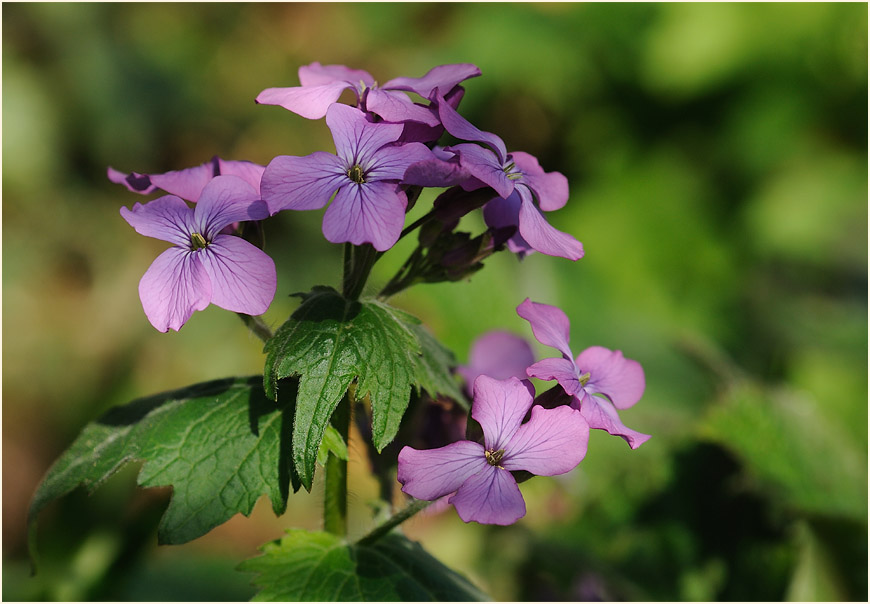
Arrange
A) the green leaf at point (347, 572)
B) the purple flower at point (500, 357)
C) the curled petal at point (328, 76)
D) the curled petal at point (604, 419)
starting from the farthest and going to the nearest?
the purple flower at point (500, 357) < the curled petal at point (328, 76) < the green leaf at point (347, 572) < the curled petal at point (604, 419)

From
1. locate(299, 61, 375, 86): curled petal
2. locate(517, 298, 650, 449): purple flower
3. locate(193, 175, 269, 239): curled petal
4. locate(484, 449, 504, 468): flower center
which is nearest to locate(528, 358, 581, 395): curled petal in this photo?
locate(517, 298, 650, 449): purple flower

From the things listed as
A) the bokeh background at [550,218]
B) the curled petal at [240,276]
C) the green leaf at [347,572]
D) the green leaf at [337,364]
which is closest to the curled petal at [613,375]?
the green leaf at [337,364]

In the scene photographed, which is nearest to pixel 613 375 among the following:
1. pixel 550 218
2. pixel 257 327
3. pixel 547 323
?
pixel 547 323

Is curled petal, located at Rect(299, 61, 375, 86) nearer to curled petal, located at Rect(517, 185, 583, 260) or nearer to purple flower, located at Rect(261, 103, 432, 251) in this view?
purple flower, located at Rect(261, 103, 432, 251)

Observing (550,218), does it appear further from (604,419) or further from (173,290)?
(173,290)

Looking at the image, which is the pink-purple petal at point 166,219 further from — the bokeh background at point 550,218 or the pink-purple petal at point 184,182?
the bokeh background at point 550,218

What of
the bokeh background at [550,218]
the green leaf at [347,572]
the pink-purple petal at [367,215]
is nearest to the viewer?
the pink-purple petal at [367,215]
